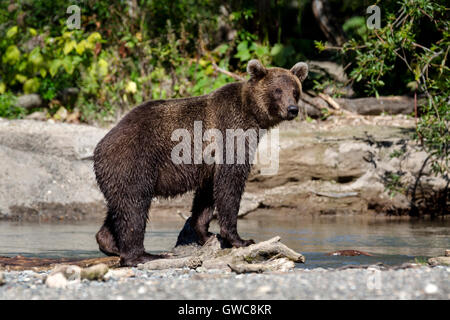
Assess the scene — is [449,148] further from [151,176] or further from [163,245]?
[151,176]

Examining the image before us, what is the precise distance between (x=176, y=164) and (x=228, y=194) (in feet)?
2.10

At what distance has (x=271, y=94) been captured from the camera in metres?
7.76

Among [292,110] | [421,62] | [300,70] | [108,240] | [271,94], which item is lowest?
[108,240]

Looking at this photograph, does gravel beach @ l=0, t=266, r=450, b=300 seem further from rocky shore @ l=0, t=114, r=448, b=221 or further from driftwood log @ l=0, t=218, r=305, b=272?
rocky shore @ l=0, t=114, r=448, b=221

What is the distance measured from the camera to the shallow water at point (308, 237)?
8.01m

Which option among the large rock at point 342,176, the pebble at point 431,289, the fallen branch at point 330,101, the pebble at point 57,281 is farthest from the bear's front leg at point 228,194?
the fallen branch at point 330,101

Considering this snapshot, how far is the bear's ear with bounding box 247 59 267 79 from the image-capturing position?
7.77 metres

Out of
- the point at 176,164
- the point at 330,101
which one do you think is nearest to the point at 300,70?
the point at 176,164

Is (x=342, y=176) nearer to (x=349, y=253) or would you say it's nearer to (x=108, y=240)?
(x=349, y=253)

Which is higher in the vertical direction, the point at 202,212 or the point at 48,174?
the point at 48,174

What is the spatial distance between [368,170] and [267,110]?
4.65 m

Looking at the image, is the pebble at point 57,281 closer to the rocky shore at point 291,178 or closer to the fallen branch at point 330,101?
the rocky shore at point 291,178

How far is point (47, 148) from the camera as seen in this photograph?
1238 centimetres
